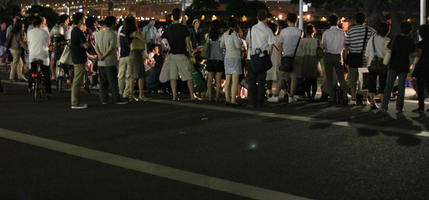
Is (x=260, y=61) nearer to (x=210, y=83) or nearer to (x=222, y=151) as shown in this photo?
(x=210, y=83)

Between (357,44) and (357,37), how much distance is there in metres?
0.15

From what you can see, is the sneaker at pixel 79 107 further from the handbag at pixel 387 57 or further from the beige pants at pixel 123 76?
the handbag at pixel 387 57

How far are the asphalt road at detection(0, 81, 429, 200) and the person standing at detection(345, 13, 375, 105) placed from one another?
94cm

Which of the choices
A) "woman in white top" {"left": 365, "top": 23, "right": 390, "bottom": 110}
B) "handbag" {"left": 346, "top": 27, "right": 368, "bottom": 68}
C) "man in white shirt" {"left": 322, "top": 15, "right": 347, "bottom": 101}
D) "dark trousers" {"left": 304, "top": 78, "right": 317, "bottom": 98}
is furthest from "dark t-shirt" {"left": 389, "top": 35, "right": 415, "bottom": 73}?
"dark trousers" {"left": 304, "top": 78, "right": 317, "bottom": 98}

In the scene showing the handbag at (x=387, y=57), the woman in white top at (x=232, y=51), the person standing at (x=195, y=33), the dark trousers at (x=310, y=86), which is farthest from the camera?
the person standing at (x=195, y=33)

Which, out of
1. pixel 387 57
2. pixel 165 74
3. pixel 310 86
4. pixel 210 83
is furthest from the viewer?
pixel 165 74

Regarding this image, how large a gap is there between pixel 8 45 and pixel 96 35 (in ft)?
22.1

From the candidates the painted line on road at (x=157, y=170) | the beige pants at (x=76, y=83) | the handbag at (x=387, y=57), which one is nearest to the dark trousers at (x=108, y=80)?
the beige pants at (x=76, y=83)

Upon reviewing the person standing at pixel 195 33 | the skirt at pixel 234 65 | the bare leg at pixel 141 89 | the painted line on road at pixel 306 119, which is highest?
the person standing at pixel 195 33

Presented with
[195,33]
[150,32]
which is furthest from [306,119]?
[150,32]

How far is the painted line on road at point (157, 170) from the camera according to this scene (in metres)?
6.52

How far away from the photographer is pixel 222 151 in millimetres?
8898

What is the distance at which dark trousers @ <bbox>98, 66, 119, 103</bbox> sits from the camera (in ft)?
48.1

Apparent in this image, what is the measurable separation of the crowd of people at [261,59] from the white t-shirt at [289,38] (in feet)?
0.07
